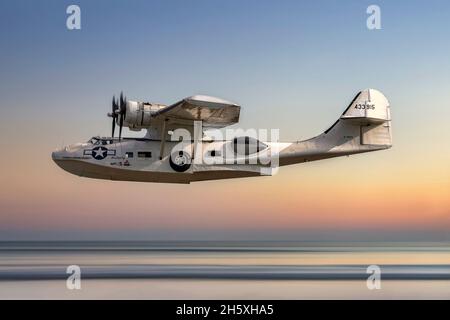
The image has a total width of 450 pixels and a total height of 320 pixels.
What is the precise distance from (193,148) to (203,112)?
4.80 ft

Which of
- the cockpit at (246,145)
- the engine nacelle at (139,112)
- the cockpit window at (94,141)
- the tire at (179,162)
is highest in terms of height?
the engine nacelle at (139,112)

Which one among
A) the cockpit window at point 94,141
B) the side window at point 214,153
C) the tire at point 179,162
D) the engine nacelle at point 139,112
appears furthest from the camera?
the engine nacelle at point 139,112

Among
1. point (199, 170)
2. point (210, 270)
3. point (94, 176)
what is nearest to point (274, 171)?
point (199, 170)

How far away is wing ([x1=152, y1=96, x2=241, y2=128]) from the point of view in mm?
20891

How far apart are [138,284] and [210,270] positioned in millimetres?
6169

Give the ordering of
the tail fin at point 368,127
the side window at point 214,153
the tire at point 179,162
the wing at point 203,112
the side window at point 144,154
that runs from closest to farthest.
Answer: the wing at point 203,112 < the tire at point 179,162 < the side window at point 144,154 < the side window at point 214,153 < the tail fin at point 368,127

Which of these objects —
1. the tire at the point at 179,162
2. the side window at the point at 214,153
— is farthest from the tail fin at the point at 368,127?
the tire at the point at 179,162

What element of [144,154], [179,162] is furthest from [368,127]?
[144,154]

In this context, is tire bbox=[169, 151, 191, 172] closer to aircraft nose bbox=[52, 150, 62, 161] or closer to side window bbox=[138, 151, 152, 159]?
side window bbox=[138, 151, 152, 159]

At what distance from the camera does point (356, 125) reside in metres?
24.5

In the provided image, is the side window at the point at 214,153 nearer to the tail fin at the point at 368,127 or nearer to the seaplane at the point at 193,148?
the seaplane at the point at 193,148

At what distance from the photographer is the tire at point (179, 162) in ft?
74.3

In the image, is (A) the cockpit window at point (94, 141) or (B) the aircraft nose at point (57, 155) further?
(A) the cockpit window at point (94, 141)
